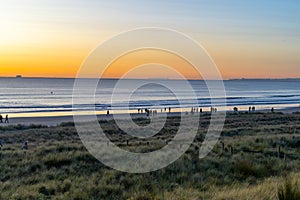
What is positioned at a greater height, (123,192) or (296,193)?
(296,193)

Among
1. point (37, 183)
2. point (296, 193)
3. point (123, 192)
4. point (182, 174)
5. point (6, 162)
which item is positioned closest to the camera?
point (296, 193)

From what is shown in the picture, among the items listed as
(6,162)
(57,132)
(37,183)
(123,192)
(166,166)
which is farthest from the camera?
(57,132)

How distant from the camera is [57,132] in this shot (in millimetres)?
29391

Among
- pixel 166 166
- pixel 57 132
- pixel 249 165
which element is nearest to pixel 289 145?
pixel 249 165

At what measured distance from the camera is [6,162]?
46.9 ft

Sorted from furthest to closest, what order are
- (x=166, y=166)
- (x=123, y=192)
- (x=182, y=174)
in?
(x=166, y=166)
(x=182, y=174)
(x=123, y=192)

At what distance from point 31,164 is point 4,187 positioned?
340 cm

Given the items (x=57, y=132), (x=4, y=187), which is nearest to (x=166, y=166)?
(x=4, y=187)

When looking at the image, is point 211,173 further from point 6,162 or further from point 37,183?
point 6,162

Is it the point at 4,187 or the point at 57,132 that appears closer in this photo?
the point at 4,187

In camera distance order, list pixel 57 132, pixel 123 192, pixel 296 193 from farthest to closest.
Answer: pixel 57 132 < pixel 123 192 < pixel 296 193

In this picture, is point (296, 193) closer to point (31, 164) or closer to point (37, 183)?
point (37, 183)

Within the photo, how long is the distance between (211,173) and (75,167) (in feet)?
15.6

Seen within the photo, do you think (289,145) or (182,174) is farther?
(289,145)
